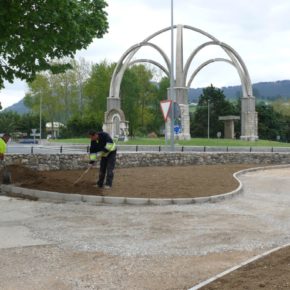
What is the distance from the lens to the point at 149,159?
837 inches

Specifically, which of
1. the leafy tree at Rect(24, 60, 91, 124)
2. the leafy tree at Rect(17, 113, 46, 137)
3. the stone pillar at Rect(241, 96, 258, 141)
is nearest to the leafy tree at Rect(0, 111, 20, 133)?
the leafy tree at Rect(17, 113, 46, 137)

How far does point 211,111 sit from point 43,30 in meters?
68.1

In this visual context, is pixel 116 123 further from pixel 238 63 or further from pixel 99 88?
pixel 99 88

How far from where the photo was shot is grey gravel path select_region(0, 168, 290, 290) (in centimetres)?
568

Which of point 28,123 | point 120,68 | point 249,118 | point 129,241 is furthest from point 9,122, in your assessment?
point 129,241

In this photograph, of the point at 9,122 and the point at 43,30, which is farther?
the point at 9,122

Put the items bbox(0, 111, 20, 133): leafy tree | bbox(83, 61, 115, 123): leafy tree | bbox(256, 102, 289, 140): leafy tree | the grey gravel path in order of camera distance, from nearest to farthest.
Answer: the grey gravel path < bbox(83, 61, 115, 123): leafy tree < bbox(0, 111, 20, 133): leafy tree < bbox(256, 102, 289, 140): leafy tree

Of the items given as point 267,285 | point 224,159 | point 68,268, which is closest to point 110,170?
point 68,268

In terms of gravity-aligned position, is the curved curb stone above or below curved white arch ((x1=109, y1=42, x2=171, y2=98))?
below

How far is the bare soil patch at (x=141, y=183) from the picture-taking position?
12.4m

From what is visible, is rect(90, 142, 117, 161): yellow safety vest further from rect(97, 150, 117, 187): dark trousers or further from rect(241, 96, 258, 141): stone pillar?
rect(241, 96, 258, 141): stone pillar

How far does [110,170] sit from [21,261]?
21.3 ft

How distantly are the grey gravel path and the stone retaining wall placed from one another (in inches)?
223

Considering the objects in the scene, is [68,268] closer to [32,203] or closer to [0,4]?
[32,203]
